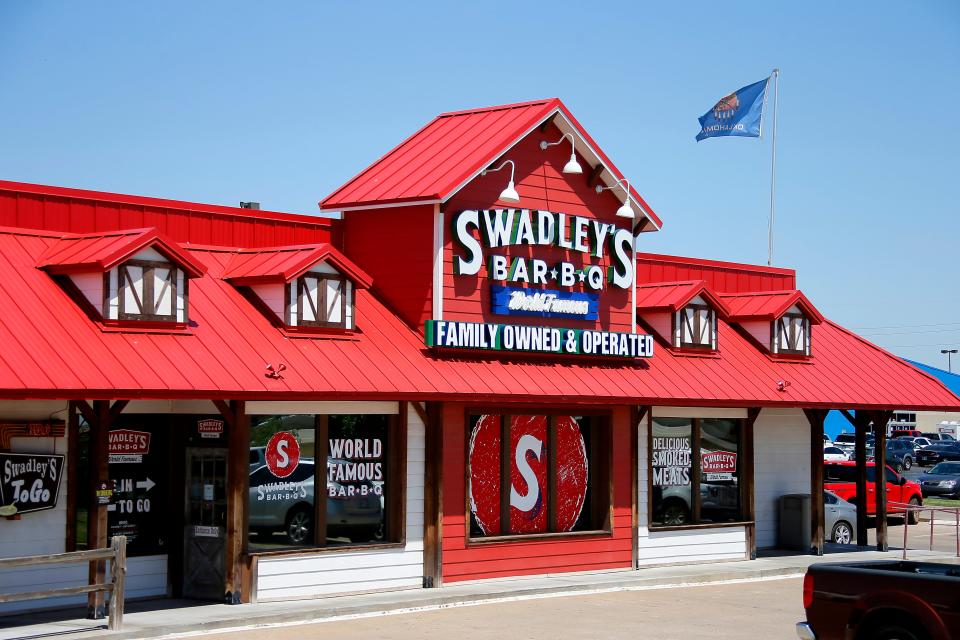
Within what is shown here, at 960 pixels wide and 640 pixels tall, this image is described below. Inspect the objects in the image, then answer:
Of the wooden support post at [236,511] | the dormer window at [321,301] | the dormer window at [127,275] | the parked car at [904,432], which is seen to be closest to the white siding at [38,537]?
the dormer window at [127,275]

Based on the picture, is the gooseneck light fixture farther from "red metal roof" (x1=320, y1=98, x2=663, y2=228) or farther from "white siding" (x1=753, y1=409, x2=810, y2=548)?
"white siding" (x1=753, y1=409, x2=810, y2=548)

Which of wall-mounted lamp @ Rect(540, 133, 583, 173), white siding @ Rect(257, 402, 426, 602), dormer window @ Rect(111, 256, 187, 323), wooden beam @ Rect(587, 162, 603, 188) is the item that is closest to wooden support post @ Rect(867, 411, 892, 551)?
wooden beam @ Rect(587, 162, 603, 188)

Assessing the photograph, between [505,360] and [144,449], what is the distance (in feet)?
19.6

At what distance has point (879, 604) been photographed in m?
12.9

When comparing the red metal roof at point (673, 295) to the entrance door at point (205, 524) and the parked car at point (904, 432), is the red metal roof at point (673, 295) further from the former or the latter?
the parked car at point (904, 432)

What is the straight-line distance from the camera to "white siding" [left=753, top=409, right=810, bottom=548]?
27.6m

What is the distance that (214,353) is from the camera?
1805 centimetres

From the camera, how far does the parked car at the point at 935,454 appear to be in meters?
66.0

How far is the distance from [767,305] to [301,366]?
39.7 ft

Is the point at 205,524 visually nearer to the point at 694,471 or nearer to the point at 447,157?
the point at 447,157

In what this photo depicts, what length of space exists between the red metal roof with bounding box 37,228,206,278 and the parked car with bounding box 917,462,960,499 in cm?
3703

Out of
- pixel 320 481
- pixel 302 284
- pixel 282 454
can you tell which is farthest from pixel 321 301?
pixel 320 481

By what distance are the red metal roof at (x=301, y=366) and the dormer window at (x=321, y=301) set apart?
0.32 meters

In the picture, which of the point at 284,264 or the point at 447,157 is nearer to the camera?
the point at 284,264
